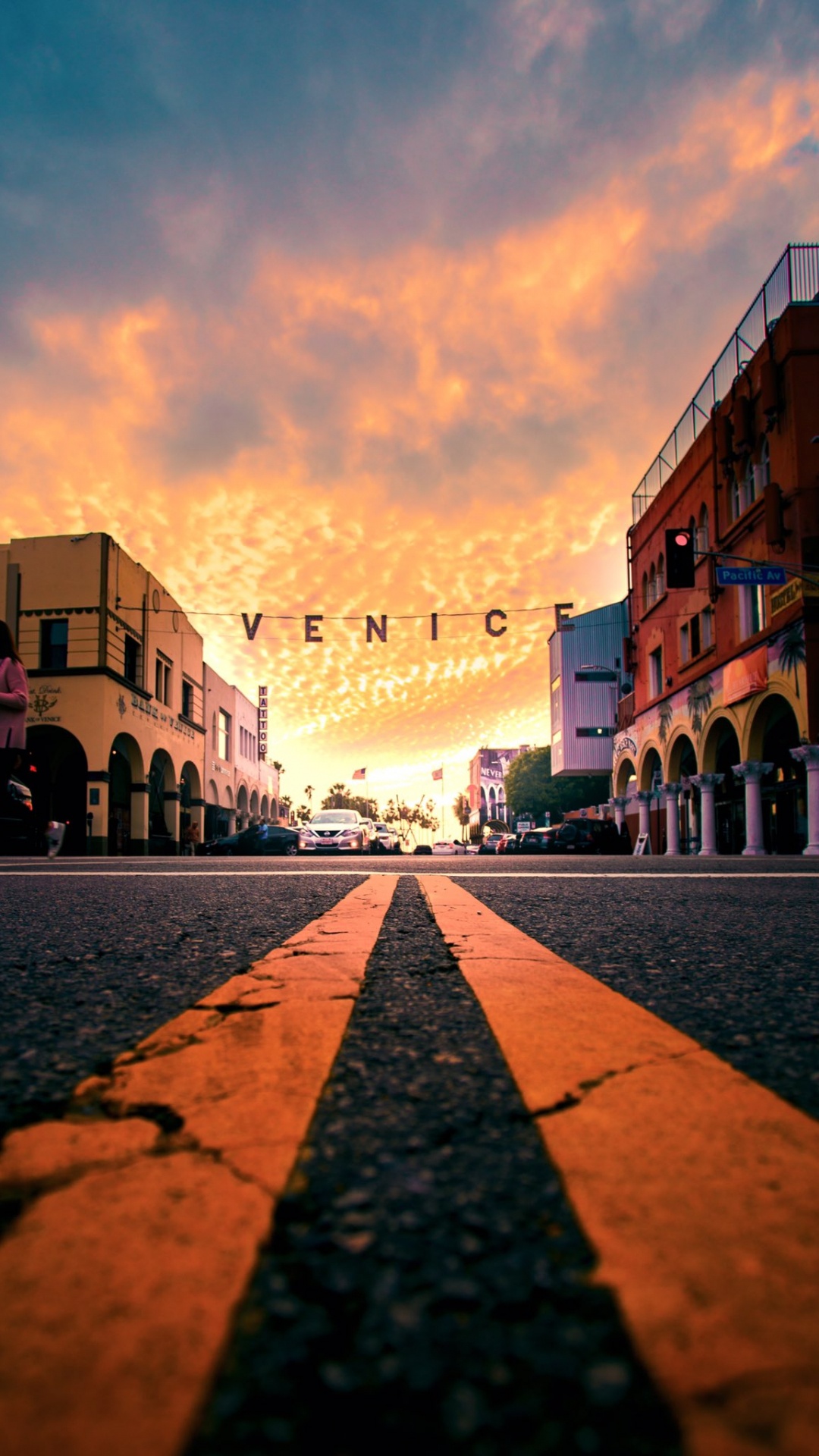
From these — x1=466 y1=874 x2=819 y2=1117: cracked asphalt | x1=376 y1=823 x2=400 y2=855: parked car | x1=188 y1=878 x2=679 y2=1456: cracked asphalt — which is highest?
x1=188 y1=878 x2=679 y2=1456: cracked asphalt

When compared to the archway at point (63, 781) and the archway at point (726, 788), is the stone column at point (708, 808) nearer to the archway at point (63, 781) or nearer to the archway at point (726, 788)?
the archway at point (726, 788)

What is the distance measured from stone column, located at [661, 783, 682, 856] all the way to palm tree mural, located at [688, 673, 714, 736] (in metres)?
3.38

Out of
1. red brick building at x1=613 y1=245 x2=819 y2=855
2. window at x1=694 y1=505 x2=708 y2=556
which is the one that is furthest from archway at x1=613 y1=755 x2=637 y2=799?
window at x1=694 y1=505 x2=708 y2=556

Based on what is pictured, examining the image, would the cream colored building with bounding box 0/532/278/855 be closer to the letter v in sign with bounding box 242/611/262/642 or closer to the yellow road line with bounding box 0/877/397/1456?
the letter v in sign with bounding box 242/611/262/642

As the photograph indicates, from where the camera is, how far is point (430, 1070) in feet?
3.91

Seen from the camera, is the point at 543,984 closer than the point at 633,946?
Yes

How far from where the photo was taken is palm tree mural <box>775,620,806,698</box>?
19453 millimetres

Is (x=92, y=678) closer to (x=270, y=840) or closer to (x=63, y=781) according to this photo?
(x=63, y=781)

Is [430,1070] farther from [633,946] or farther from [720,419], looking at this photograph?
[720,419]

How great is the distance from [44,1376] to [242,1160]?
1.08ft

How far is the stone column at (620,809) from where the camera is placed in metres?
36.3

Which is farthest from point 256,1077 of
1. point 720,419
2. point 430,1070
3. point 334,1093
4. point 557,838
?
point 557,838

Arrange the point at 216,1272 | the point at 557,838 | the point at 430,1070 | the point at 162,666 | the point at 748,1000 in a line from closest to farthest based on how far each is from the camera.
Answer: the point at 216,1272 < the point at 430,1070 < the point at 748,1000 < the point at 557,838 < the point at 162,666

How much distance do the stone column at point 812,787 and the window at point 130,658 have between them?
20.5 meters
